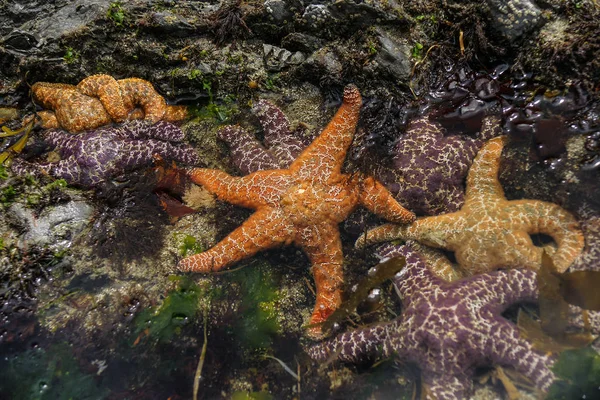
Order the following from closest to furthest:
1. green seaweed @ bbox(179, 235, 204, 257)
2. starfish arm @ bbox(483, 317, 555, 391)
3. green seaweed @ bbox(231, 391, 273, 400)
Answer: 1. starfish arm @ bbox(483, 317, 555, 391)
2. green seaweed @ bbox(231, 391, 273, 400)
3. green seaweed @ bbox(179, 235, 204, 257)

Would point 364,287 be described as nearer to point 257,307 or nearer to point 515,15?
point 257,307

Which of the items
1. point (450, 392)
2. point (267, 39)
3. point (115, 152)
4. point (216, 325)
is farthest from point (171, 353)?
point (267, 39)

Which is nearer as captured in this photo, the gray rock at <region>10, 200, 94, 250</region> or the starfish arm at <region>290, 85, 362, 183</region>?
the gray rock at <region>10, 200, 94, 250</region>

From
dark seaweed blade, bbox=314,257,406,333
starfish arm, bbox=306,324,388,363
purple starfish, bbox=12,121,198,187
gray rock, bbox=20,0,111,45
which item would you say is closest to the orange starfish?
dark seaweed blade, bbox=314,257,406,333

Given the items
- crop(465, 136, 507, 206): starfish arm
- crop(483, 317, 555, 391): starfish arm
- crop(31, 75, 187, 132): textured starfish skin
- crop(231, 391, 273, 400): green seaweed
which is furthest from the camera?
crop(31, 75, 187, 132): textured starfish skin

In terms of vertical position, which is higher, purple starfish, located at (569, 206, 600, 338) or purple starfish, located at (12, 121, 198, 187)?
purple starfish, located at (569, 206, 600, 338)

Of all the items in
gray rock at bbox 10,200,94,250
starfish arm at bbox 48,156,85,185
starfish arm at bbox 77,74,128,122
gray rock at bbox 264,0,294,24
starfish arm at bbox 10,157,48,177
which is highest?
gray rock at bbox 264,0,294,24

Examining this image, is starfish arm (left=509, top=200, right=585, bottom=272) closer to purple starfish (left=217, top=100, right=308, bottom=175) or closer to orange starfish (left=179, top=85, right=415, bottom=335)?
orange starfish (left=179, top=85, right=415, bottom=335)

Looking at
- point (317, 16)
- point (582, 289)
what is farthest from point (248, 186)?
point (582, 289)
